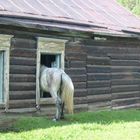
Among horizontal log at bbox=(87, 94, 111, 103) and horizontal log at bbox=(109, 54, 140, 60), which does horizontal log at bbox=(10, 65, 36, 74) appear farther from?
horizontal log at bbox=(109, 54, 140, 60)

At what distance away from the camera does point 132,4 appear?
6531 cm

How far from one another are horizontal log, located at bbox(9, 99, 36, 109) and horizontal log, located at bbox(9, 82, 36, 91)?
35 cm

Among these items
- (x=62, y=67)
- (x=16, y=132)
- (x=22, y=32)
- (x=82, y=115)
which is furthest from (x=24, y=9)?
(x=16, y=132)

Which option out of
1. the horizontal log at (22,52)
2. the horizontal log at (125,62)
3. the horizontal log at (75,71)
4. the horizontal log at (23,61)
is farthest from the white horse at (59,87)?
the horizontal log at (125,62)

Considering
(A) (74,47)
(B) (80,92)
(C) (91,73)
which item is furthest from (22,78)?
(C) (91,73)

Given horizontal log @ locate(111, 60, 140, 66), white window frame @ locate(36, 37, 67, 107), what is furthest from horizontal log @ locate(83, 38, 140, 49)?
white window frame @ locate(36, 37, 67, 107)

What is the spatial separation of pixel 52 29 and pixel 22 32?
89cm

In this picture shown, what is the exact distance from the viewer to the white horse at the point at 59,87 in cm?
1487

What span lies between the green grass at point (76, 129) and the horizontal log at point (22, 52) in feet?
6.96

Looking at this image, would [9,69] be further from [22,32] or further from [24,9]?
[24,9]

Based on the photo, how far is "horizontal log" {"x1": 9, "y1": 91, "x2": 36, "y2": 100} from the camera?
15016 mm

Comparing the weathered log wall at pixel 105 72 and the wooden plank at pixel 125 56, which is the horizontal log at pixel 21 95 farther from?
the wooden plank at pixel 125 56

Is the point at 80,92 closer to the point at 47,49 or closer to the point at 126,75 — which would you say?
the point at 47,49

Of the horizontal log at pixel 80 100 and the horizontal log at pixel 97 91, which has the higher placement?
the horizontal log at pixel 97 91
